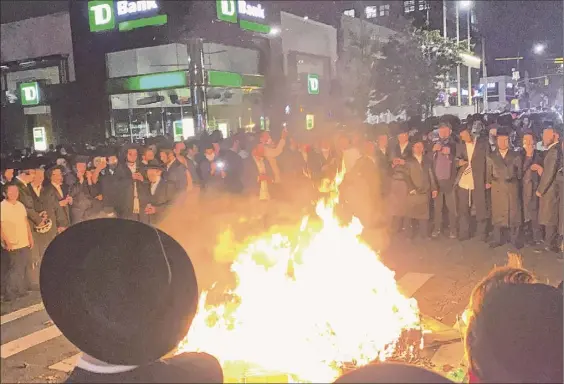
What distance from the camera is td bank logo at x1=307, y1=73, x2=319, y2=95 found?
2561cm

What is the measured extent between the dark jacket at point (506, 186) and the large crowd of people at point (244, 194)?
0.06 ft

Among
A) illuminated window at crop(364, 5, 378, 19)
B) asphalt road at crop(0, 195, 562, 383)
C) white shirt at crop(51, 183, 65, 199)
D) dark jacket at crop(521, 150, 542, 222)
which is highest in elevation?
illuminated window at crop(364, 5, 378, 19)

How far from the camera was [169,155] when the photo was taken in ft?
33.4

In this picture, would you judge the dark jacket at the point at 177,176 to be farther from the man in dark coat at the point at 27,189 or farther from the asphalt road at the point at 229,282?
the man in dark coat at the point at 27,189

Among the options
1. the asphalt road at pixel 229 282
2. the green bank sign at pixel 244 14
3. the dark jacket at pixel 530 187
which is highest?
the green bank sign at pixel 244 14

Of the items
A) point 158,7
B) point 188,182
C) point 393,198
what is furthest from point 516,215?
point 158,7

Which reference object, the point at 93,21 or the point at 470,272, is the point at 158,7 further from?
the point at 470,272

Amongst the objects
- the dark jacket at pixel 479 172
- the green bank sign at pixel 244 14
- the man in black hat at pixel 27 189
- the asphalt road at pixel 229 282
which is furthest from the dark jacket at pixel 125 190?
the green bank sign at pixel 244 14

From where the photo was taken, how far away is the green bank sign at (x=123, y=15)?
19.0m

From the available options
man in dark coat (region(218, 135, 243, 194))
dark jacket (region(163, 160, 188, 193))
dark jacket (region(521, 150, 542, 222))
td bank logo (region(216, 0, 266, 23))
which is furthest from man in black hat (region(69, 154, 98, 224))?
td bank logo (region(216, 0, 266, 23))

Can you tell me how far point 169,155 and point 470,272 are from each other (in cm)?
545

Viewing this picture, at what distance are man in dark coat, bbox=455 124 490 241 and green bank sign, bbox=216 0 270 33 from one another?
1140 centimetres

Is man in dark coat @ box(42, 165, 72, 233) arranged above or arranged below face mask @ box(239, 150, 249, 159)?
below

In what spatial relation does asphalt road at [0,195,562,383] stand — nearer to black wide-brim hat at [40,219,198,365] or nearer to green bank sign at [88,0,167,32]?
black wide-brim hat at [40,219,198,365]
